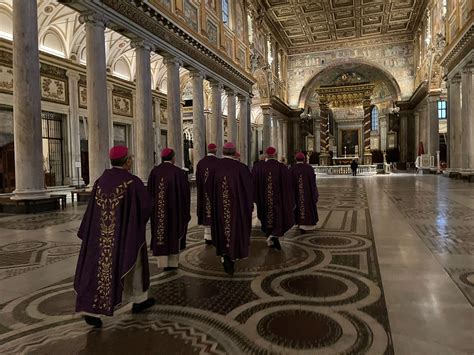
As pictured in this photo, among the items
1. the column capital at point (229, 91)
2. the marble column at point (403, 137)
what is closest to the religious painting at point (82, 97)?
the column capital at point (229, 91)

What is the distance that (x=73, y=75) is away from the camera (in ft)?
51.7

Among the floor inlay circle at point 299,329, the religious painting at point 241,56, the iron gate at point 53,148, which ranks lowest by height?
the floor inlay circle at point 299,329

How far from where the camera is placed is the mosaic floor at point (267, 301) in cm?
231

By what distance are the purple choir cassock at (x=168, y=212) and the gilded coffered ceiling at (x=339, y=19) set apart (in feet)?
71.2

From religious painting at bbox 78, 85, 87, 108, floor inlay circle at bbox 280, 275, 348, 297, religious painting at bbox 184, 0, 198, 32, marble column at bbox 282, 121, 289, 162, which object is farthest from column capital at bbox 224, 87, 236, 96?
floor inlay circle at bbox 280, 275, 348, 297

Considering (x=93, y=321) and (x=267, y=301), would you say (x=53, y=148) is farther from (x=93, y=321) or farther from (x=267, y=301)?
(x=267, y=301)

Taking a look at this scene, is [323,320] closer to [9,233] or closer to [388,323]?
[388,323]

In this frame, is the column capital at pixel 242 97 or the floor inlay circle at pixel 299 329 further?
the column capital at pixel 242 97

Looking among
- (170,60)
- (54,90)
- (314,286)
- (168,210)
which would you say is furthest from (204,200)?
(54,90)

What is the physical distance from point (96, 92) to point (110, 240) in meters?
7.41

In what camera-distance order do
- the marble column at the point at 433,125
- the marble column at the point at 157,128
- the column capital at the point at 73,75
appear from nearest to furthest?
the column capital at the point at 73,75
the marble column at the point at 157,128
the marble column at the point at 433,125

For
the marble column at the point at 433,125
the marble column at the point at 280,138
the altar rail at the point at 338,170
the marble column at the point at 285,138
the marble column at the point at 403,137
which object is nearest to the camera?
the marble column at the point at 433,125

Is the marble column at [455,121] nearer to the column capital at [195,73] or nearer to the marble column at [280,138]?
the column capital at [195,73]

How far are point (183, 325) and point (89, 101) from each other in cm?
796
